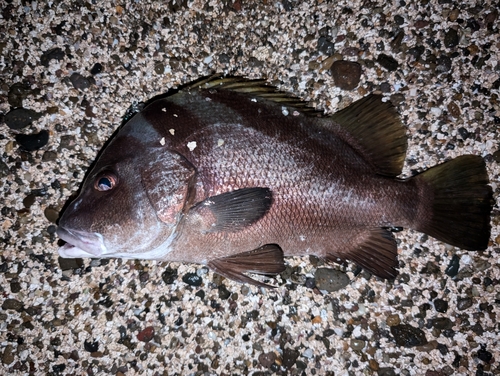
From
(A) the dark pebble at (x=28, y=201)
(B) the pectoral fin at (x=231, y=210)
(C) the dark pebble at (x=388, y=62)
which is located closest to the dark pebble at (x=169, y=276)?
(B) the pectoral fin at (x=231, y=210)

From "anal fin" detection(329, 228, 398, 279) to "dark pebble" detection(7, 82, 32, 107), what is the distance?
234 cm

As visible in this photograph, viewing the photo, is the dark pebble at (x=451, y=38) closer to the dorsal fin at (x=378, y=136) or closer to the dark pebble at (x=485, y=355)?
the dorsal fin at (x=378, y=136)

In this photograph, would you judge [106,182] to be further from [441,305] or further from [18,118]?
[441,305]

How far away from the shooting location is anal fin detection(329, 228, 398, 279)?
197 centimetres

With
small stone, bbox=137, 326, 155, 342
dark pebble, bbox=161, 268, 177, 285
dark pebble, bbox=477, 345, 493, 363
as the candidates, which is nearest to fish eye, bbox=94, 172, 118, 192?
dark pebble, bbox=161, 268, 177, 285

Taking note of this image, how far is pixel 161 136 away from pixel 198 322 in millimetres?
1201

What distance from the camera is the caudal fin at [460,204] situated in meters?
1.91

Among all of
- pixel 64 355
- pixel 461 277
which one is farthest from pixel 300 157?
pixel 64 355

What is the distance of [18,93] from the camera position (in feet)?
7.36

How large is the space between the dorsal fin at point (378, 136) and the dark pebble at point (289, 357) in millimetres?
1245

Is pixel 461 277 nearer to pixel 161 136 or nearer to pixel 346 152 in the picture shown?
pixel 346 152

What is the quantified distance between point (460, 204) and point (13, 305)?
111 inches

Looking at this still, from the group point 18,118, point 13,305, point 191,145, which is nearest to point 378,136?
point 191,145

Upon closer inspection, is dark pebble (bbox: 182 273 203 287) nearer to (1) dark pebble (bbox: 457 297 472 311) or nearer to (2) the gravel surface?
(2) the gravel surface
